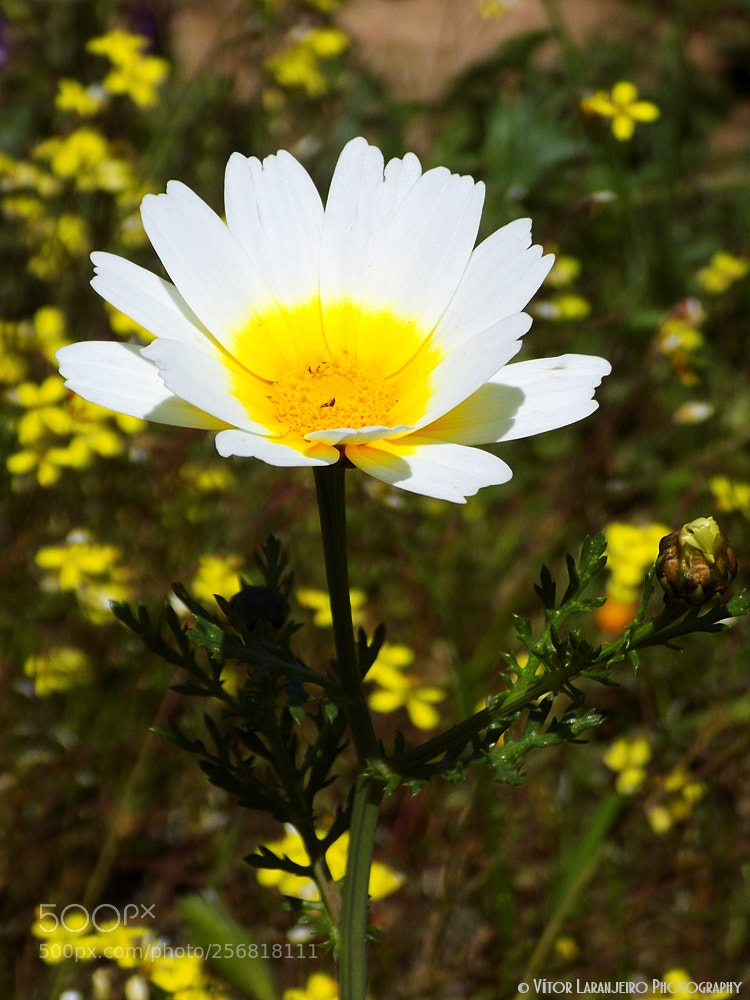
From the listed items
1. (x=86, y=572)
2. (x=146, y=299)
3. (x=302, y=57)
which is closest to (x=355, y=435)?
(x=146, y=299)

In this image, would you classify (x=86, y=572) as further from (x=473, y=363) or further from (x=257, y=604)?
(x=473, y=363)

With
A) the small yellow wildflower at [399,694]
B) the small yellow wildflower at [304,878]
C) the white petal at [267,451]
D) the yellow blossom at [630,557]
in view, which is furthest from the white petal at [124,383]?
the yellow blossom at [630,557]

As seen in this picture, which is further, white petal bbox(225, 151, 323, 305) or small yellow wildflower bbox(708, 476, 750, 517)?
small yellow wildflower bbox(708, 476, 750, 517)

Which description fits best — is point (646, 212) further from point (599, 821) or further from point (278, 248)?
point (278, 248)

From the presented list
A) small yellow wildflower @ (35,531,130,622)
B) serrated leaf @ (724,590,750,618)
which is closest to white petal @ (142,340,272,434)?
serrated leaf @ (724,590,750,618)

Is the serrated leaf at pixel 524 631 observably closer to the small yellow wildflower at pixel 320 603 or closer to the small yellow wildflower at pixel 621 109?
the small yellow wildflower at pixel 320 603

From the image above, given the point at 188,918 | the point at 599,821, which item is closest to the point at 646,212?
the point at 599,821

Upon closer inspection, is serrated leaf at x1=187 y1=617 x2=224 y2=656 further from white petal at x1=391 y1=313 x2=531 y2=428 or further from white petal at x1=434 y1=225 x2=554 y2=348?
white petal at x1=434 y1=225 x2=554 y2=348
